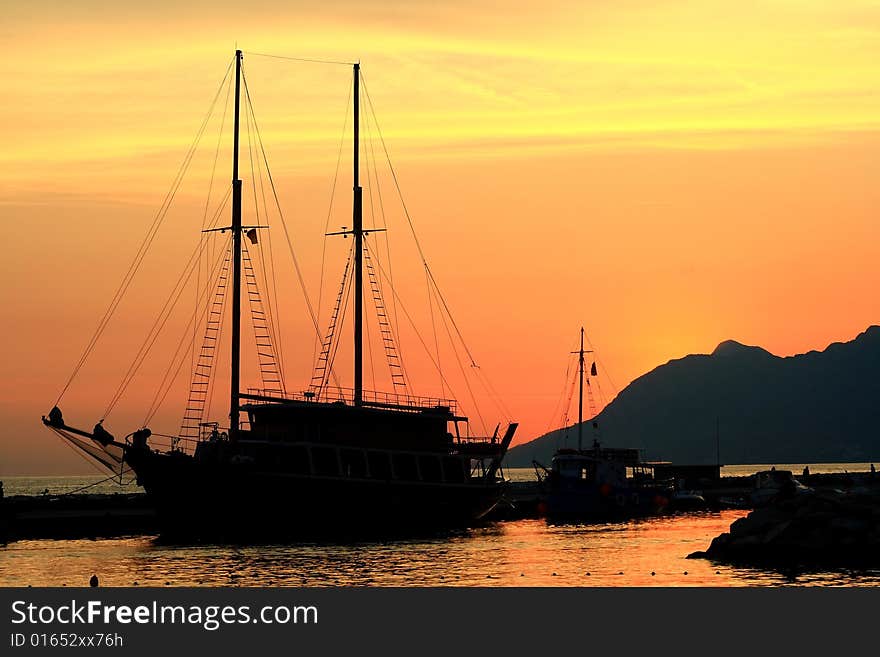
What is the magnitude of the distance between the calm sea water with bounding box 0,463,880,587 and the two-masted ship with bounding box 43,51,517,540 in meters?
3.67

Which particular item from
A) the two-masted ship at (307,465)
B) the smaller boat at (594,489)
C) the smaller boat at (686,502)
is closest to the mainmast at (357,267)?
the two-masted ship at (307,465)

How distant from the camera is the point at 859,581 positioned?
52.1 m

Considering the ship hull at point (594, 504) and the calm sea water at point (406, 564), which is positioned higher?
the ship hull at point (594, 504)

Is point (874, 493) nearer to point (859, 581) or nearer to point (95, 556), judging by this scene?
point (859, 581)

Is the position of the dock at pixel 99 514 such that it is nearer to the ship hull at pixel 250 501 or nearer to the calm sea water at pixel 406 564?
the calm sea water at pixel 406 564

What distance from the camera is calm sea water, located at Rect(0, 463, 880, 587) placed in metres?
54.0

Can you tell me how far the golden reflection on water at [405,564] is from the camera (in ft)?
177

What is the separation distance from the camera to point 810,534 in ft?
202

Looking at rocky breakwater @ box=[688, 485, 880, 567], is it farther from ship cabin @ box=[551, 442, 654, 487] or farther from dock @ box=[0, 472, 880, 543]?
ship cabin @ box=[551, 442, 654, 487]

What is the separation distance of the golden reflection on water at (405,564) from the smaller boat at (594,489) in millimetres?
23402

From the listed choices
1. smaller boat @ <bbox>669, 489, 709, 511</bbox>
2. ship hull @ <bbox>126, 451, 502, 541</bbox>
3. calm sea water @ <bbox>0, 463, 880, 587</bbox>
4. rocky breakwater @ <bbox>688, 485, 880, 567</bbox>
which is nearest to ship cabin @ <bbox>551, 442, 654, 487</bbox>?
smaller boat @ <bbox>669, 489, 709, 511</bbox>

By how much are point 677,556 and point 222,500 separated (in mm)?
24880

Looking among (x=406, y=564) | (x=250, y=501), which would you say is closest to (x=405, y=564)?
(x=406, y=564)

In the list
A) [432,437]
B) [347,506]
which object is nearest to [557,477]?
[432,437]
